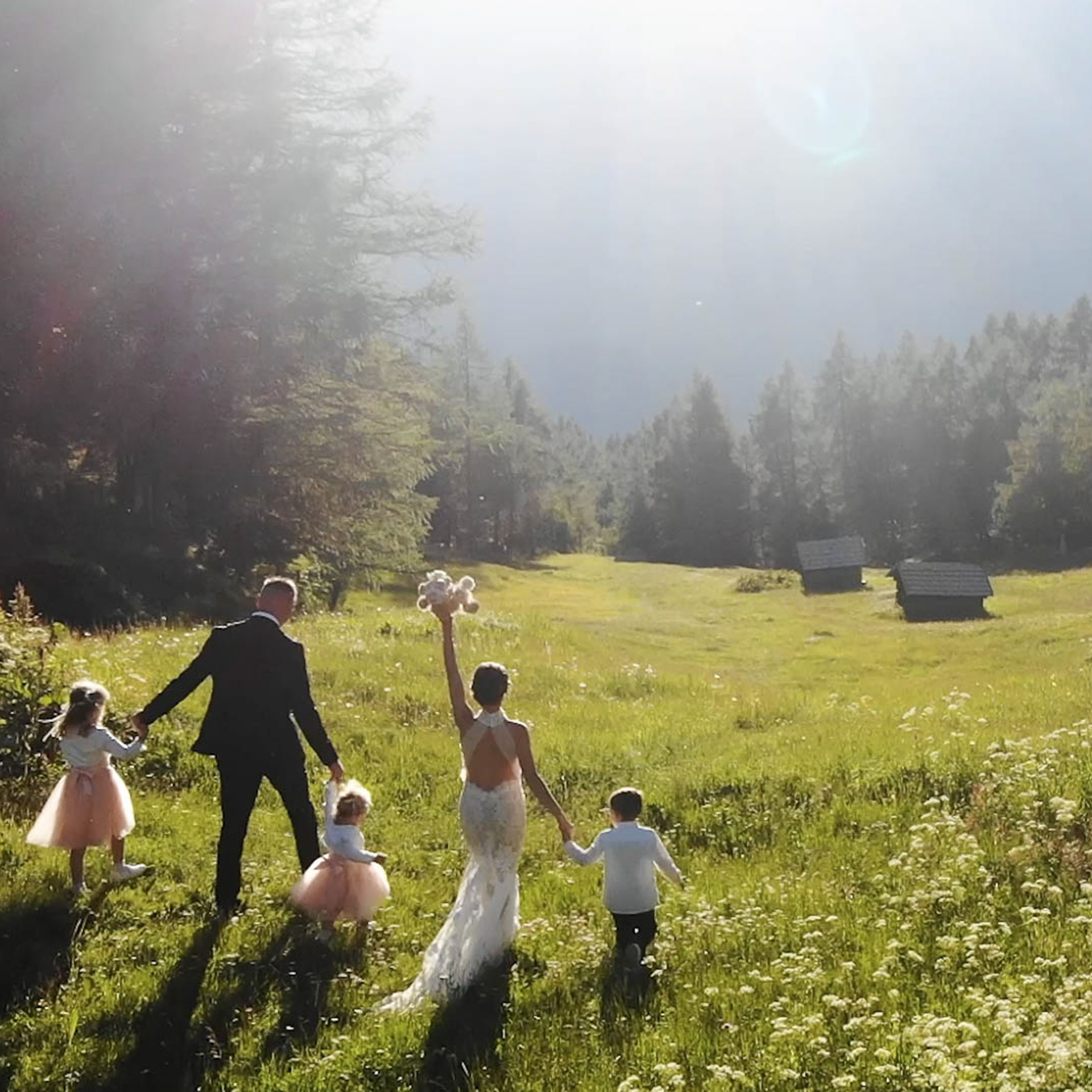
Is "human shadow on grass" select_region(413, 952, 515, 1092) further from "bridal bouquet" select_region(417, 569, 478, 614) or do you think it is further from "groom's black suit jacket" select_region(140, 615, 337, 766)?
"bridal bouquet" select_region(417, 569, 478, 614)

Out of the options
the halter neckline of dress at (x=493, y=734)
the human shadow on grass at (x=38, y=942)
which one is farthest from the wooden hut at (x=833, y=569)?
the human shadow on grass at (x=38, y=942)

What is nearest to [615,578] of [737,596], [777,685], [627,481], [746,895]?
[737,596]

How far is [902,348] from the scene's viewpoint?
10588 centimetres

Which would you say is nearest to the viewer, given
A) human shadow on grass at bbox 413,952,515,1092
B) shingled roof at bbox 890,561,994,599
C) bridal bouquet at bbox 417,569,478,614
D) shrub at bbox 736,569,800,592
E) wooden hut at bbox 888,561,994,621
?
human shadow on grass at bbox 413,952,515,1092

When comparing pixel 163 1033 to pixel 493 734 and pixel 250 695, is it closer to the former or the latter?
pixel 250 695

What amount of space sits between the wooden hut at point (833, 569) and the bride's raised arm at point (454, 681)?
5217 centimetres

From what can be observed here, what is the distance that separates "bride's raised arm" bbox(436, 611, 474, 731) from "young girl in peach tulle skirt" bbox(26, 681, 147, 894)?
265 cm

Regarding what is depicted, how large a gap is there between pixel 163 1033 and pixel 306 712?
241 cm

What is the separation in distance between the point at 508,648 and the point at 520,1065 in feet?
56.4

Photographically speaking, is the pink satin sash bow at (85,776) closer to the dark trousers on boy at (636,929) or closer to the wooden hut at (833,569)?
the dark trousers on boy at (636,929)

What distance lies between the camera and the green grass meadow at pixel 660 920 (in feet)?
17.6

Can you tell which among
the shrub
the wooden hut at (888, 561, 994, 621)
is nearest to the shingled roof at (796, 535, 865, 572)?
the shrub

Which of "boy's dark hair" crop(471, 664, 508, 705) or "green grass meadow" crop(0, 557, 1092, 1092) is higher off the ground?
"boy's dark hair" crop(471, 664, 508, 705)

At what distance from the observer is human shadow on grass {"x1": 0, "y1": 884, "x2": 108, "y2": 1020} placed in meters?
6.61
